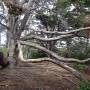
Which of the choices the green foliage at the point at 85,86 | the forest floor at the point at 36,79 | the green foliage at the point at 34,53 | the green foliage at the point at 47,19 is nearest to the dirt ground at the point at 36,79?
the forest floor at the point at 36,79

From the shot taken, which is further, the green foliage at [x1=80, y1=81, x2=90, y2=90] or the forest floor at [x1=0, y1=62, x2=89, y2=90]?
the forest floor at [x1=0, y1=62, x2=89, y2=90]

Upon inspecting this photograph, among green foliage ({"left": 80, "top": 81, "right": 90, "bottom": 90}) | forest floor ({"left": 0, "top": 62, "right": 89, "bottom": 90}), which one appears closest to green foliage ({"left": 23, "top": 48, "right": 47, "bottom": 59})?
forest floor ({"left": 0, "top": 62, "right": 89, "bottom": 90})

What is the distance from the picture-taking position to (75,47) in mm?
15109

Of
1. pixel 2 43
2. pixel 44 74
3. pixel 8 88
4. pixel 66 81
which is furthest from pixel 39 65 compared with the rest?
pixel 2 43

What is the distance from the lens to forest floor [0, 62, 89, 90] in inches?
372

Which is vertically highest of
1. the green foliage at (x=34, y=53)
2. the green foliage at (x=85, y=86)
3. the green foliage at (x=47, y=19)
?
the green foliage at (x=47, y=19)

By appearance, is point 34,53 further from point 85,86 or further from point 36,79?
point 85,86

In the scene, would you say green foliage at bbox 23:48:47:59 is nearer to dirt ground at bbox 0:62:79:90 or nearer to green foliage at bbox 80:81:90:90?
dirt ground at bbox 0:62:79:90

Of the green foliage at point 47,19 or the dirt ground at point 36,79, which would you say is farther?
the green foliage at point 47,19

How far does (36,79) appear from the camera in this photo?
33.0 feet

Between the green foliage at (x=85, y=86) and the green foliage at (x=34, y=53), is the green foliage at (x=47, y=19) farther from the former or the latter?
the green foliage at (x=85, y=86)

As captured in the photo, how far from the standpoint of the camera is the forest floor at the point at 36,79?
9.46 m

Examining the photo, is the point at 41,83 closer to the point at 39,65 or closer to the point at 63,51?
the point at 39,65

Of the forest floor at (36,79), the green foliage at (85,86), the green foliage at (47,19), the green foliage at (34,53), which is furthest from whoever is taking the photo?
the green foliage at (34,53)
